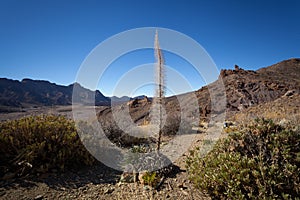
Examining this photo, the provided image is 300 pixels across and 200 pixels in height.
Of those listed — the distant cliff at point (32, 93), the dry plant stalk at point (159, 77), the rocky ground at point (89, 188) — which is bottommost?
the rocky ground at point (89, 188)

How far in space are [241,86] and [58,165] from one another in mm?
17401

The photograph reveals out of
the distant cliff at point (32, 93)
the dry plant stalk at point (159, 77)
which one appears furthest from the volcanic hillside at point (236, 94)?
the distant cliff at point (32, 93)

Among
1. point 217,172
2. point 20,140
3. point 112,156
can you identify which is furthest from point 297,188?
point 20,140

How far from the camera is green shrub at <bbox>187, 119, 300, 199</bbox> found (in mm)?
2502

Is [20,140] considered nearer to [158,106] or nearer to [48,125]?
[48,125]

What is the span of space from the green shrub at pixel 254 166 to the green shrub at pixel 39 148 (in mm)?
2340

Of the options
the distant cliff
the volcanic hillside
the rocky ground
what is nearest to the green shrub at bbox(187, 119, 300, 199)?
the rocky ground

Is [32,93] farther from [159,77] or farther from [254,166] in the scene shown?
[254,166]

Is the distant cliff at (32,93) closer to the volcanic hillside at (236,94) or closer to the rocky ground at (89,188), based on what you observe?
the volcanic hillside at (236,94)

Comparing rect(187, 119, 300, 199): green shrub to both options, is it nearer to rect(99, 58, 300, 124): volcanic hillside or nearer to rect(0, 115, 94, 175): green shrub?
rect(0, 115, 94, 175): green shrub

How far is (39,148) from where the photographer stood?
3.80 meters

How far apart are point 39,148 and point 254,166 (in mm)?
3512

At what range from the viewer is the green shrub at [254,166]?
2.50 meters

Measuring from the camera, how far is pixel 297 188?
8.03 feet
